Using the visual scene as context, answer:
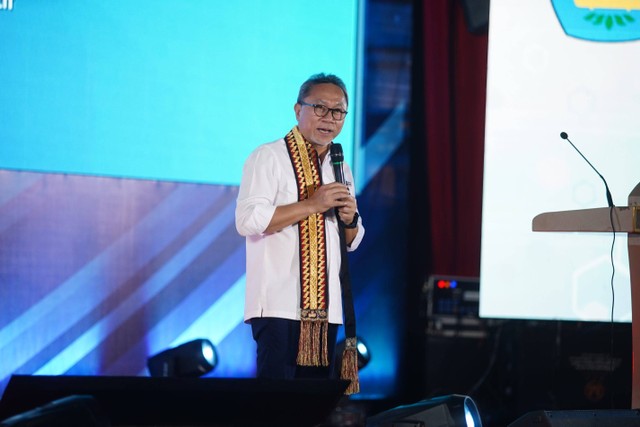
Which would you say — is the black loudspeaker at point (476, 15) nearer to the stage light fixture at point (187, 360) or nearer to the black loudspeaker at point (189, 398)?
the stage light fixture at point (187, 360)

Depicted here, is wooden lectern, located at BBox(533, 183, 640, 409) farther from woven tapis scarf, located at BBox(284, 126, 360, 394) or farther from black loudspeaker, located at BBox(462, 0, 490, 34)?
black loudspeaker, located at BBox(462, 0, 490, 34)

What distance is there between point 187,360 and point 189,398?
2065 millimetres

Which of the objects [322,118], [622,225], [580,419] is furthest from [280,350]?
[622,225]

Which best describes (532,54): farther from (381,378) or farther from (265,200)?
(265,200)

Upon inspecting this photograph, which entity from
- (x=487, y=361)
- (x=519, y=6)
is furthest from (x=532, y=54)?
(x=487, y=361)

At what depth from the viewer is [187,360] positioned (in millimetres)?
3973

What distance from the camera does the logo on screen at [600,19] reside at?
4.75 m

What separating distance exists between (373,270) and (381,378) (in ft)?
2.01

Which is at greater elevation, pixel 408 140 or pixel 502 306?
pixel 408 140

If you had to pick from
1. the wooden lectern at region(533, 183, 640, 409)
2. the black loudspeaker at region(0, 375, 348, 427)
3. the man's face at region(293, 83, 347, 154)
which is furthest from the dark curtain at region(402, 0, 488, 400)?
the black loudspeaker at region(0, 375, 348, 427)

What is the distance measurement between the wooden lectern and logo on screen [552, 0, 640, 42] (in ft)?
7.01

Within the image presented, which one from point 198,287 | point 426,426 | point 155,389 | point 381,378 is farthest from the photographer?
point 381,378

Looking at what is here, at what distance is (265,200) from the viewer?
2791 millimetres

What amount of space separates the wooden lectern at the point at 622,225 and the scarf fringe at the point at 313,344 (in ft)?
2.78
